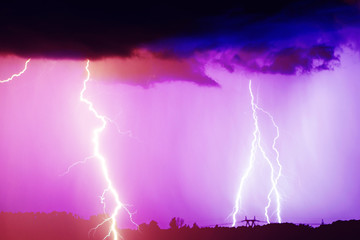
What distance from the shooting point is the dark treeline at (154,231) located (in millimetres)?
43644

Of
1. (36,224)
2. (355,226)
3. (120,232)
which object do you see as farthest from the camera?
(36,224)

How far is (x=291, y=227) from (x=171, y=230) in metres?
11.3

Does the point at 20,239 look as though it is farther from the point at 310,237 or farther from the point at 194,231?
the point at 310,237

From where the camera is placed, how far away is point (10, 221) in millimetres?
65000

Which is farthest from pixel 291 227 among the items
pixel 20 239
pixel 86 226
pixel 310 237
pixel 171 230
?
pixel 20 239

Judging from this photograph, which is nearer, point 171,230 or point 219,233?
point 219,233

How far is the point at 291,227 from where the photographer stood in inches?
1822

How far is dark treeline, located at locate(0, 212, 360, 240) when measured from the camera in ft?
143

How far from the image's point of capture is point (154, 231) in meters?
53.0

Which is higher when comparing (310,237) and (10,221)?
(10,221)

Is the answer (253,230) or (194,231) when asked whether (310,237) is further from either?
(194,231)

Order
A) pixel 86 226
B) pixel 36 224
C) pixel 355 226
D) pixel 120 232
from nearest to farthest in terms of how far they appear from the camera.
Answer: pixel 355 226 → pixel 120 232 → pixel 86 226 → pixel 36 224

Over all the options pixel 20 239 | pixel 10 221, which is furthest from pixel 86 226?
pixel 10 221

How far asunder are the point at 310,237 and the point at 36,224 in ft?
99.3
